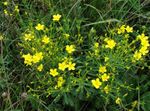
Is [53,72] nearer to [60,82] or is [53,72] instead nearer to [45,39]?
[60,82]

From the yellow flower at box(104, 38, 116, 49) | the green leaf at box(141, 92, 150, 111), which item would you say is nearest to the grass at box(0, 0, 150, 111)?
the green leaf at box(141, 92, 150, 111)

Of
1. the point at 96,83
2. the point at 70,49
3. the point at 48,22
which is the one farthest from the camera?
the point at 48,22

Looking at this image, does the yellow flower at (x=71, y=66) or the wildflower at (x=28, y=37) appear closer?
the yellow flower at (x=71, y=66)

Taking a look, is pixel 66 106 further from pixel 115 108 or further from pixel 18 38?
pixel 18 38

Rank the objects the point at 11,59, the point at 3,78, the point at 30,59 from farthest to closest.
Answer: the point at 11,59
the point at 3,78
the point at 30,59

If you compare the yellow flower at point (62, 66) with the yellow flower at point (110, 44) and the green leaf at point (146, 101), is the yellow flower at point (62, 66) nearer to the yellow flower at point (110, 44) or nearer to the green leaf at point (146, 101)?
the yellow flower at point (110, 44)

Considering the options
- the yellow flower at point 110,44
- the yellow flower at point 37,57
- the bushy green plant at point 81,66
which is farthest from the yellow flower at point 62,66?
the yellow flower at point 110,44

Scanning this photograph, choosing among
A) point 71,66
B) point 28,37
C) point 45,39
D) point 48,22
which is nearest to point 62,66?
point 71,66

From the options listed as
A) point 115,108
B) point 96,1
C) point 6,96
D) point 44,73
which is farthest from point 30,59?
point 96,1
